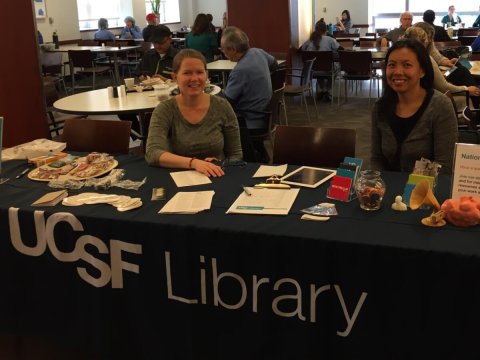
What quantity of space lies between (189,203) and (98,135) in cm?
125

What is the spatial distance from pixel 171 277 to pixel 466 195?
3.36ft

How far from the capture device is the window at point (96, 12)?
1216cm

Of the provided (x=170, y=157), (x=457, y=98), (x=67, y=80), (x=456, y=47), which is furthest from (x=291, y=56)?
(x=170, y=157)

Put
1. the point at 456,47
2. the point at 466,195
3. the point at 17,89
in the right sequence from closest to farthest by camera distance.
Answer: the point at 466,195 < the point at 17,89 < the point at 456,47

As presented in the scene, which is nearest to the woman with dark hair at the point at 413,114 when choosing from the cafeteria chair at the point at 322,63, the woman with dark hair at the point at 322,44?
→ the cafeteria chair at the point at 322,63

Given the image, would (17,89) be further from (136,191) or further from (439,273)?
(439,273)

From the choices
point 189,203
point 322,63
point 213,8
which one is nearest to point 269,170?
point 189,203

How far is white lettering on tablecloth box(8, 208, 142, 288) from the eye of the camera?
191cm

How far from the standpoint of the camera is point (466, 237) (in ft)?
5.35

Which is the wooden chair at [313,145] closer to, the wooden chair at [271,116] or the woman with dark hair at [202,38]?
the wooden chair at [271,116]

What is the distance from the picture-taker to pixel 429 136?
8.08 feet

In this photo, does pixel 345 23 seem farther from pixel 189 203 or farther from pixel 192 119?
pixel 189 203

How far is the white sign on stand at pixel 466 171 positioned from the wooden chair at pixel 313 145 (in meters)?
0.89

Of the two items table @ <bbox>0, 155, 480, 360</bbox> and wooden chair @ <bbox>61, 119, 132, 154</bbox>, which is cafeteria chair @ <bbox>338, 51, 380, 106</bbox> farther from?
table @ <bbox>0, 155, 480, 360</bbox>
